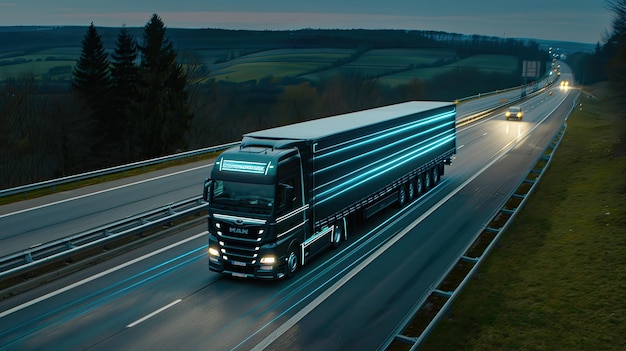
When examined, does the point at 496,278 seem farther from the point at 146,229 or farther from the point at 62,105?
the point at 62,105

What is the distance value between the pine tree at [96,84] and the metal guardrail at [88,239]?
3480 cm

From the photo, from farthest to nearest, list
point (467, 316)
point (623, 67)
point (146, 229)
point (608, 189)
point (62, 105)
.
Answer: point (62, 105), point (623, 67), point (608, 189), point (146, 229), point (467, 316)

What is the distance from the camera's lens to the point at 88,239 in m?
18.6

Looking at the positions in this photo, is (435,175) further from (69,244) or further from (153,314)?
(153,314)

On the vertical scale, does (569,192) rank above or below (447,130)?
below

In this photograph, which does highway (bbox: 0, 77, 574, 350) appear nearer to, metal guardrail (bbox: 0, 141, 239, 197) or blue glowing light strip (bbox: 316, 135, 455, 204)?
metal guardrail (bbox: 0, 141, 239, 197)

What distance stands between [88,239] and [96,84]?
42.1m

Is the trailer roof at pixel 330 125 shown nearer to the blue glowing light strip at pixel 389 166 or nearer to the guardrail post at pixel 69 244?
the blue glowing light strip at pixel 389 166

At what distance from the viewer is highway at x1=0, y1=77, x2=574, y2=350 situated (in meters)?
13.1

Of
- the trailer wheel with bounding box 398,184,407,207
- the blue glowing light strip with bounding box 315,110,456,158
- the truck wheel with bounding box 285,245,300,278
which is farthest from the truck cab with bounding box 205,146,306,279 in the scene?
the trailer wheel with bounding box 398,184,407,207

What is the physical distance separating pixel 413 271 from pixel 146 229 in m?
9.48

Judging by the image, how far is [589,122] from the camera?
6294 cm

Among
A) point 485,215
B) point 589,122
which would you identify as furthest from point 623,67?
point 589,122

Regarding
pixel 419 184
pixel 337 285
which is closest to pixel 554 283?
pixel 337 285
